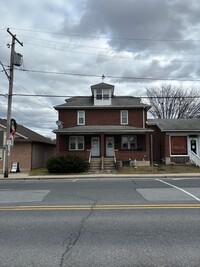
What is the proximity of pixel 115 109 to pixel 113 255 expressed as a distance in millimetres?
27957

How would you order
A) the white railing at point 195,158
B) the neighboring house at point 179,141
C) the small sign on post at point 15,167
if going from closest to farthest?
the small sign on post at point 15,167 → the white railing at point 195,158 → the neighboring house at point 179,141

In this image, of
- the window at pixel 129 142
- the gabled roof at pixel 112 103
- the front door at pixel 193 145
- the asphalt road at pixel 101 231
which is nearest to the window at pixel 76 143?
the gabled roof at pixel 112 103

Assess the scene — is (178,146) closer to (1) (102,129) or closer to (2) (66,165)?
(1) (102,129)

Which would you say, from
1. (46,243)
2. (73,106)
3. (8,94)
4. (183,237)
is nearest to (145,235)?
(183,237)

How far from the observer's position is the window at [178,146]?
105 feet

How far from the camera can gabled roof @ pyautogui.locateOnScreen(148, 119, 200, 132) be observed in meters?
31.8

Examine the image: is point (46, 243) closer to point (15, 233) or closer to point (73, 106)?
point (15, 233)

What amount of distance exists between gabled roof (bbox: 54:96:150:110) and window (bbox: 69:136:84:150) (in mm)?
3237

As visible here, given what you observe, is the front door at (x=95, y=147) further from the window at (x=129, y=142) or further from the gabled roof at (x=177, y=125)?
the gabled roof at (x=177, y=125)

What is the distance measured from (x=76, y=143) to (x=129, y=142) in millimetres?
5493

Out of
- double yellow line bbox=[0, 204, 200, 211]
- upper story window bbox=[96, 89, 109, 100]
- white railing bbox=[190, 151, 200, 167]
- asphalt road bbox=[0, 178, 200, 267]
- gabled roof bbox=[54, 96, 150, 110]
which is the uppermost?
upper story window bbox=[96, 89, 109, 100]

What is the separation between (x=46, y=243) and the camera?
5848 millimetres

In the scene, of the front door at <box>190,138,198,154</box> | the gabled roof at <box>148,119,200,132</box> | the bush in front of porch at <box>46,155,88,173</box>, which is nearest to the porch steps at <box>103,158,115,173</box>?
the bush in front of porch at <box>46,155,88,173</box>

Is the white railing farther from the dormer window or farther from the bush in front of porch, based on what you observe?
the bush in front of porch
